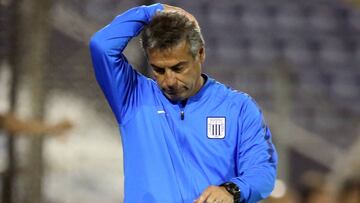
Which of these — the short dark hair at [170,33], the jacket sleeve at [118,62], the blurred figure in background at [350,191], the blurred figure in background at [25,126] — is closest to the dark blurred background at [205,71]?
the blurred figure in background at [25,126]

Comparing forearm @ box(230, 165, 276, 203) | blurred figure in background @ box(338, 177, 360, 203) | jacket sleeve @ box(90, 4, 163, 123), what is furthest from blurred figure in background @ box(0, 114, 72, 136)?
blurred figure in background @ box(338, 177, 360, 203)

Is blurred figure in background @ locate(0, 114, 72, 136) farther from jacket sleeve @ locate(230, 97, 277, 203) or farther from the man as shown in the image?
jacket sleeve @ locate(230, 97, 277, 203)

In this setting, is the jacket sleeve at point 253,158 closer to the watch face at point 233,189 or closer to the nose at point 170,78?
the watch face at point 233,189

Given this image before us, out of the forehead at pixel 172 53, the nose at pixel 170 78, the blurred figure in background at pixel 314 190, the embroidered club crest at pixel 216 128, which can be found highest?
the forehead at pixel 172 53

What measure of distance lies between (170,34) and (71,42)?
1.87m

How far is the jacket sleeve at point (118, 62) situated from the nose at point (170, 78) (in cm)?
23

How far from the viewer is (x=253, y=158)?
11.0ft

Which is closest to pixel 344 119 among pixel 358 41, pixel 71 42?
pixel 358 41

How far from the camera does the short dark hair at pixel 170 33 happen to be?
3336mm

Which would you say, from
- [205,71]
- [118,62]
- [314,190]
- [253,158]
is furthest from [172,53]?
[314,190]

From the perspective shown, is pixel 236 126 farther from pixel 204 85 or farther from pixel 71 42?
pixel 71 42

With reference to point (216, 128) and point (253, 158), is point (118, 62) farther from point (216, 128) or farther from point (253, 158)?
point (253, 158)

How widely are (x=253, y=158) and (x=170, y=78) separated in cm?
42

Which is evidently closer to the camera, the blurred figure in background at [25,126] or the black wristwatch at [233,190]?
the black wristwatch at [233,190]
